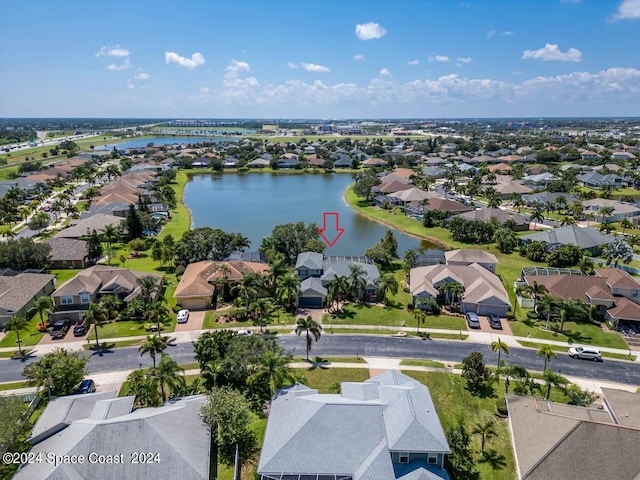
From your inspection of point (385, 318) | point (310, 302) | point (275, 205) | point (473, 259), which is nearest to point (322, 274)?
point (310, 302)

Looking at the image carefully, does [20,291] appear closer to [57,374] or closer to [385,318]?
[57,374]

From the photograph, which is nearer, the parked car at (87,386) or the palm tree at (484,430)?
the palm tree at (484,430)

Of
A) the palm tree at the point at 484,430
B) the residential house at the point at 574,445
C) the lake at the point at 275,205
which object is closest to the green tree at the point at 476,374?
the palm tree at the point at 484,430

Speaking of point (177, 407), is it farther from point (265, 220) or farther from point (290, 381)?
point (265, 220)

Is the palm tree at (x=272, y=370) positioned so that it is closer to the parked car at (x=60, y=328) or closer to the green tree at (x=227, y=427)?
the green tree at (x=227, y=427)

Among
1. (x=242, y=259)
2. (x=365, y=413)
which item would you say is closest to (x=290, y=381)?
(x=365, y=413)

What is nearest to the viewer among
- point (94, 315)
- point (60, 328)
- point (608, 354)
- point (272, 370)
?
point (272, 370)
